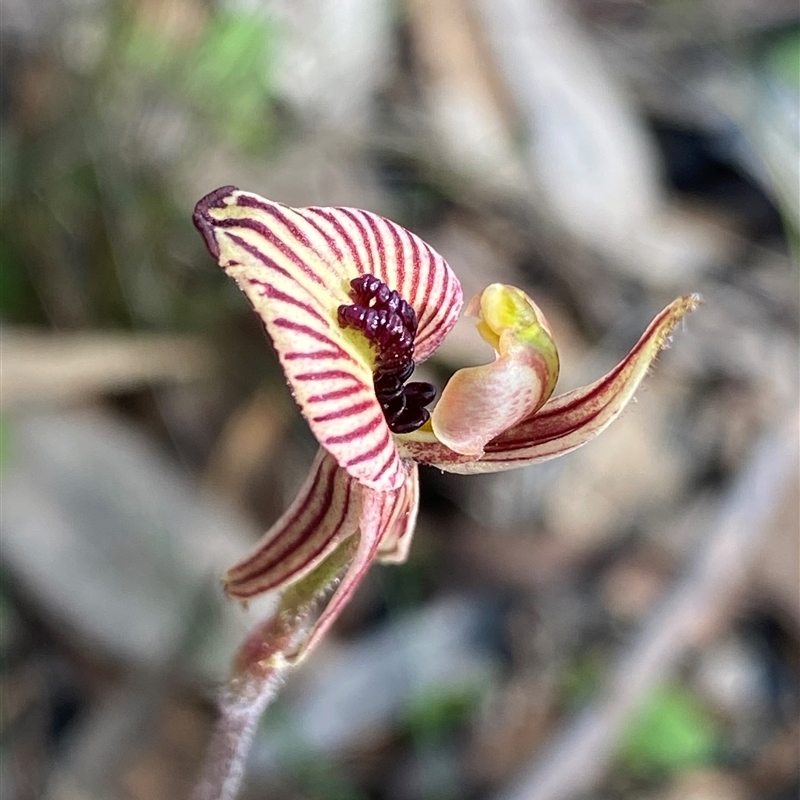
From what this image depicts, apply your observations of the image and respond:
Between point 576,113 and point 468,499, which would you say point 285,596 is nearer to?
point 468,499

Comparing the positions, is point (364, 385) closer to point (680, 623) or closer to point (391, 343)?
point (391, 343)

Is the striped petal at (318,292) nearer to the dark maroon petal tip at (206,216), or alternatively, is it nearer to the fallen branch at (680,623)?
the dark maroon petal tip at (206,216)

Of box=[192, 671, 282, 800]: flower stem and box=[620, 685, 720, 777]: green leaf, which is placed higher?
box=[192, 671, 282, 800]: flower stem

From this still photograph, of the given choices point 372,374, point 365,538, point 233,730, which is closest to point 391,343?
point 372,374

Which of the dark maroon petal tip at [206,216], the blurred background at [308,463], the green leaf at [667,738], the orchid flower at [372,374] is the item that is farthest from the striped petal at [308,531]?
the green leaf at [667,738]

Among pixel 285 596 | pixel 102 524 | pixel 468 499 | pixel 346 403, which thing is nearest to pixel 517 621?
pixel 468 499

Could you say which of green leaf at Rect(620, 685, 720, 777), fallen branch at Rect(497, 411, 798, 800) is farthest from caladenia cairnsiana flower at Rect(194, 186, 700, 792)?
green leaf at Rect(620, 685, 720, 777)

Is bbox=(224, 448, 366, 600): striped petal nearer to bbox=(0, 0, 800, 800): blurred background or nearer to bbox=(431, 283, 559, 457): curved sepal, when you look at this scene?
bbox=(431, 283, 559, 457): curved sepal
